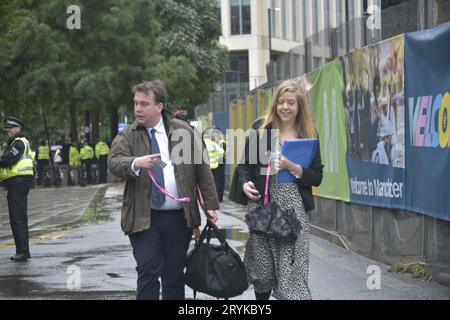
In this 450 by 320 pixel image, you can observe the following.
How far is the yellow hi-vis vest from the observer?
12773 millimetres

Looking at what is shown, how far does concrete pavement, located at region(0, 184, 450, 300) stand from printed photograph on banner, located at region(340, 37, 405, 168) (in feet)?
4.19

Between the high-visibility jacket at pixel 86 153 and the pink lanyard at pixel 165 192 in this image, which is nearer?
the pink lanyard at pixel 165 192

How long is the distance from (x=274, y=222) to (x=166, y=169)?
87 centimetres

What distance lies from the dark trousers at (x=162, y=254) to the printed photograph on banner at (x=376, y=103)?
4132mm

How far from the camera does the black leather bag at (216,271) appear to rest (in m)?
6.69

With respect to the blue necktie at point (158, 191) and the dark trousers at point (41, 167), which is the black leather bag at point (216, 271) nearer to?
the blue necktie at point (158, 191)

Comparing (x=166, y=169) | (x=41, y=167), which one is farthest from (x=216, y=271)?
(x=41, y=167)

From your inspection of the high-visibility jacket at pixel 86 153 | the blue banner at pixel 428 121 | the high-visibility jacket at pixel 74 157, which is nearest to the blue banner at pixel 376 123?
the blue banner at pixel 428 121

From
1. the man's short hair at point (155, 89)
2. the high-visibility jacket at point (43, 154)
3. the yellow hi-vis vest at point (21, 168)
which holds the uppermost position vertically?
the man's short hair at point (155, 89)

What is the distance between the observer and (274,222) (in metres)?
6.71

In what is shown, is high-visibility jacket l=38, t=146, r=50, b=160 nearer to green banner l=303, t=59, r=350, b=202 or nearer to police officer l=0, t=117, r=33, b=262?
green banner l=303, t=59, r=350, b=202

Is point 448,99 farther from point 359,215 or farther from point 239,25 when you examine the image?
point 239,25

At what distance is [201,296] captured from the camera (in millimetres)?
9188

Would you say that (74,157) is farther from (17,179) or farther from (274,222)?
(274,222)
